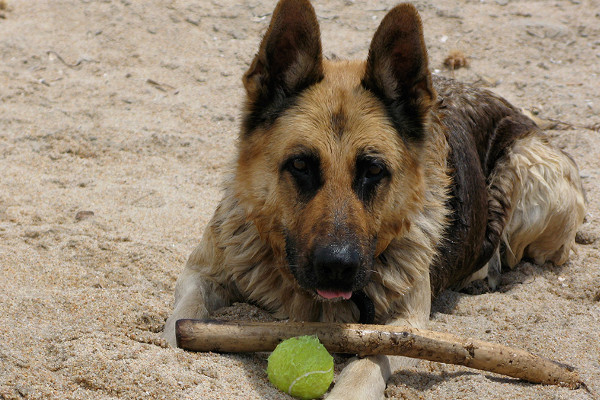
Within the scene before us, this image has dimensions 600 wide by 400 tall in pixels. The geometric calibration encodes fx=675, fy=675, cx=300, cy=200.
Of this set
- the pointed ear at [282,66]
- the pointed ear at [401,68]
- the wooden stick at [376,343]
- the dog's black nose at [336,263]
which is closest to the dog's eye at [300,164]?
the pointed ear at [282,66]

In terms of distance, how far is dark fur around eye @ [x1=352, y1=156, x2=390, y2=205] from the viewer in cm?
388

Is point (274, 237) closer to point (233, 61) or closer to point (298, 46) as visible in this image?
point (298, 46)

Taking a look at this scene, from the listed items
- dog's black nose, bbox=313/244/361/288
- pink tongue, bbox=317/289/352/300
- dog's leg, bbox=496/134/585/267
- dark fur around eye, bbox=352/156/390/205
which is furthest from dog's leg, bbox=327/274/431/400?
dog's leg, bbox=496/134/585/267

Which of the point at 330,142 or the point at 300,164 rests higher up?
the point at 330,142

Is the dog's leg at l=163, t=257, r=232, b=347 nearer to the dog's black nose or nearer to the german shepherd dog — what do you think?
the german shepherd dog

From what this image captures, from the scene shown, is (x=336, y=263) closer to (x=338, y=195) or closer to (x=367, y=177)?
(x=338, y=195)

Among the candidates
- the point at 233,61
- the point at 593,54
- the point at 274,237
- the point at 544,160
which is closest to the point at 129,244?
the point at 274,237

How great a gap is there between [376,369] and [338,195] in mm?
987

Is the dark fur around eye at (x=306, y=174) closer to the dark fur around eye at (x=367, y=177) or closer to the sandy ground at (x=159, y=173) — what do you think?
the dark fur around eye at (x=367, y=177)

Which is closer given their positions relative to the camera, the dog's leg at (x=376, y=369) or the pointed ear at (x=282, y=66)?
the dog's leg at (x=376, y=369)

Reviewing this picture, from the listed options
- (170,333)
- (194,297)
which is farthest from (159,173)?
(170,333)

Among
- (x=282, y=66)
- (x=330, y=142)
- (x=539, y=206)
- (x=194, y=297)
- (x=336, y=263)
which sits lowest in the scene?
(x=539, y=206)

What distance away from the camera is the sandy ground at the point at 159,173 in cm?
352

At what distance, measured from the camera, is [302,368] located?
11.1 ft
